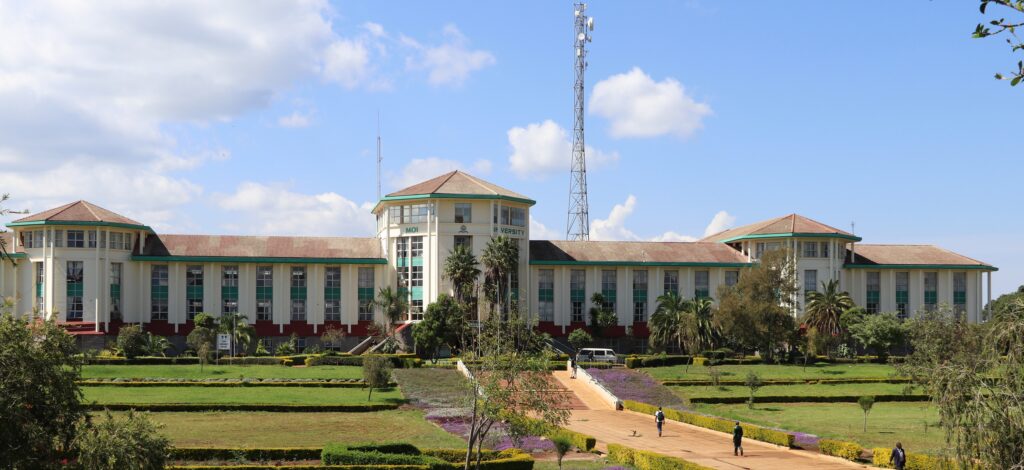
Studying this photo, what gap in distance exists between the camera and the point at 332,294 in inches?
3241

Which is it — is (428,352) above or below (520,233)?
below

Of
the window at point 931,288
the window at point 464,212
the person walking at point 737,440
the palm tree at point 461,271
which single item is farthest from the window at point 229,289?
the window at point 931,288

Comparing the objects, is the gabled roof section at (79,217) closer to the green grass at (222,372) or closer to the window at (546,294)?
the green grass at (222,372)

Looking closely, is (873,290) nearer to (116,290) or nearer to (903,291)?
(903,291)

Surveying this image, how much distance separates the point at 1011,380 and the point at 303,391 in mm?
41452

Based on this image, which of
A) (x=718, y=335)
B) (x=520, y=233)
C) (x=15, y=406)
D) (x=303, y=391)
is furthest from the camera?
(x=520, y=233)

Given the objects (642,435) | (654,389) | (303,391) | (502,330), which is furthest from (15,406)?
(654,389)

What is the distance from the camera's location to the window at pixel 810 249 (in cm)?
8550

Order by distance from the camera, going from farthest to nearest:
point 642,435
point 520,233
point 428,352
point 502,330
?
point 520,233 → point 428,352 → point 642,435 → point 502,330

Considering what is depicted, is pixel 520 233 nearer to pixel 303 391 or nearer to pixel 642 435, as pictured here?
pixel 303 391

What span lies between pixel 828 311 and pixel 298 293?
137ft

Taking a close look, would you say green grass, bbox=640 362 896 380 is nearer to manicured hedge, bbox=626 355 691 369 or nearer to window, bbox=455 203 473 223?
manicured hedge, bbox=626 355 691 369

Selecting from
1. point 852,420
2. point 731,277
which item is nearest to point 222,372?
point 852,420

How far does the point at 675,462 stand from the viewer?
32969 mm
